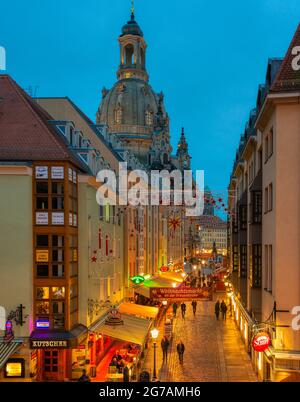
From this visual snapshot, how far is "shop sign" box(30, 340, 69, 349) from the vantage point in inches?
1094

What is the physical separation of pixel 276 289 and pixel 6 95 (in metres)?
16.7

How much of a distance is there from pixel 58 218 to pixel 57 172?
2.13 meters

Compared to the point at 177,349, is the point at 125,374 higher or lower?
higher

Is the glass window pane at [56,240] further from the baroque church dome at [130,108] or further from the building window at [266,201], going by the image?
the baroque church dome at [130,108]

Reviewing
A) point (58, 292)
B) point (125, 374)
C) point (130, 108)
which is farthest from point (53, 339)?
point (130, 108)

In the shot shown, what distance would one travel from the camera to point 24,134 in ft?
98.0

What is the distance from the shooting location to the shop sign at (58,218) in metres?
28.9

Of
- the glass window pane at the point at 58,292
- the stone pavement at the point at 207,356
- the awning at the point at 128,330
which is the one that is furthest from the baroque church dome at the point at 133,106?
the glass window pane at the point at 58,292

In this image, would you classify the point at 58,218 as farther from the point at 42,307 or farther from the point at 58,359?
the point at 58,359

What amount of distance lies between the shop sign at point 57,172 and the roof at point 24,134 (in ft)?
1.42

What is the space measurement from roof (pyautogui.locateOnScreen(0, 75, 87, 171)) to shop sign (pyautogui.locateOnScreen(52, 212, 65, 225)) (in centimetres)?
255
